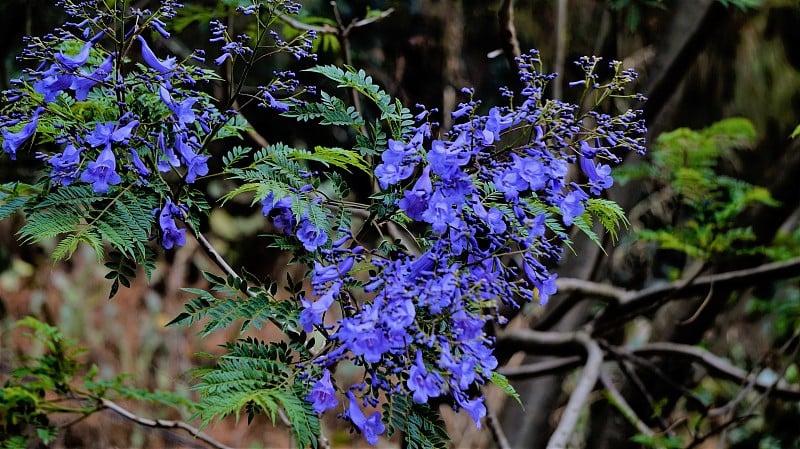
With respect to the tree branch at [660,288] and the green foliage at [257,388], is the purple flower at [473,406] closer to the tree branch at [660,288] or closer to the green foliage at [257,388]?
the green foliage at [257,388]

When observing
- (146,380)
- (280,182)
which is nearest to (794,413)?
(280,182)

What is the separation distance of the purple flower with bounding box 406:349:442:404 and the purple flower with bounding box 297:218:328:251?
0.29 m

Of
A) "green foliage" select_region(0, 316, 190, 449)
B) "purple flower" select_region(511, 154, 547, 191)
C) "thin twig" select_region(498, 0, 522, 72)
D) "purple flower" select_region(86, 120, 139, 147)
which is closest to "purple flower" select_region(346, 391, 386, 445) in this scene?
"purple flower" select_region(511, 154, 547, 191)

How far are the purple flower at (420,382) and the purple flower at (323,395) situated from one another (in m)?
0.14

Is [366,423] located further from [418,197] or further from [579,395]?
[579,395]

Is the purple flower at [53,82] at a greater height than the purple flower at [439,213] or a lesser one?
greater

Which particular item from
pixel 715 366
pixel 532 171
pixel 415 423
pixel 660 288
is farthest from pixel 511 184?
pixel 715 366

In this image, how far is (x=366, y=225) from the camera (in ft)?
5.18

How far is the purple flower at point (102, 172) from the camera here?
1.43 meters

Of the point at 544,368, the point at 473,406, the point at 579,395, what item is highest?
the point at 473,406

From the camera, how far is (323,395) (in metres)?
1.40

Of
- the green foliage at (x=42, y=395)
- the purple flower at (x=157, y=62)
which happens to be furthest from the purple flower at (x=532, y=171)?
the green foliage at (x=42, y=395)

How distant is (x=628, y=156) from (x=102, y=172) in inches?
111

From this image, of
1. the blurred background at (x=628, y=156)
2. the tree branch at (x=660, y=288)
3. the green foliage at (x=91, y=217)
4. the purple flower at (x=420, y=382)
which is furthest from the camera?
the blurred background at (x=628, y=156)
